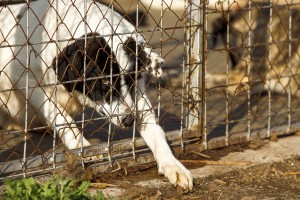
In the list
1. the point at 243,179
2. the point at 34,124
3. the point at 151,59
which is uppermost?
the point at 151,59

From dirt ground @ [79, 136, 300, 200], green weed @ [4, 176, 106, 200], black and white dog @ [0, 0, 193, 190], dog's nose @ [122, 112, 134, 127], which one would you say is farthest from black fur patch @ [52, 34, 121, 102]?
green weed @ [4, 176, 106, 200]

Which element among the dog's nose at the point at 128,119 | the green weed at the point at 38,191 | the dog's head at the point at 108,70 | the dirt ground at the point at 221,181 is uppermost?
the dog's head at the point at 108,70

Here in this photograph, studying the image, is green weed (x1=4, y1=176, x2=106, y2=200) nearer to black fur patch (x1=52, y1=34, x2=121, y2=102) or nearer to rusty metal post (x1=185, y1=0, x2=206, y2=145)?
black fur patch (x1=52, y1=34, x2=121, y2=102)

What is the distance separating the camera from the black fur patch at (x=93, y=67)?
4352mm

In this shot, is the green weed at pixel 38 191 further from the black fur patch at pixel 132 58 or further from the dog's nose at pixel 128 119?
the black fur patch at pixel 132 58

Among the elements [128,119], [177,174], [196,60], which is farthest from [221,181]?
[196,60]

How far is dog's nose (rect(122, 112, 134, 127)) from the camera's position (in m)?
4.44

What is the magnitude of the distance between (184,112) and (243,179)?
27.0 inches

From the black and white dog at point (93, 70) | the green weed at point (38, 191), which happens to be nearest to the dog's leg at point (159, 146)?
the black and white dog at point (93, 70)

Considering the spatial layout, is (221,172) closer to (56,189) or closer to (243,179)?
(243,179)

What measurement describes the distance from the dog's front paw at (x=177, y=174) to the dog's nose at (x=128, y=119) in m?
0.30

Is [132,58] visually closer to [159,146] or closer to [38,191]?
[159,146]

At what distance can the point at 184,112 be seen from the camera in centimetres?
498

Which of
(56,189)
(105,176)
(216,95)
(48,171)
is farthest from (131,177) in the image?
(216,95)
